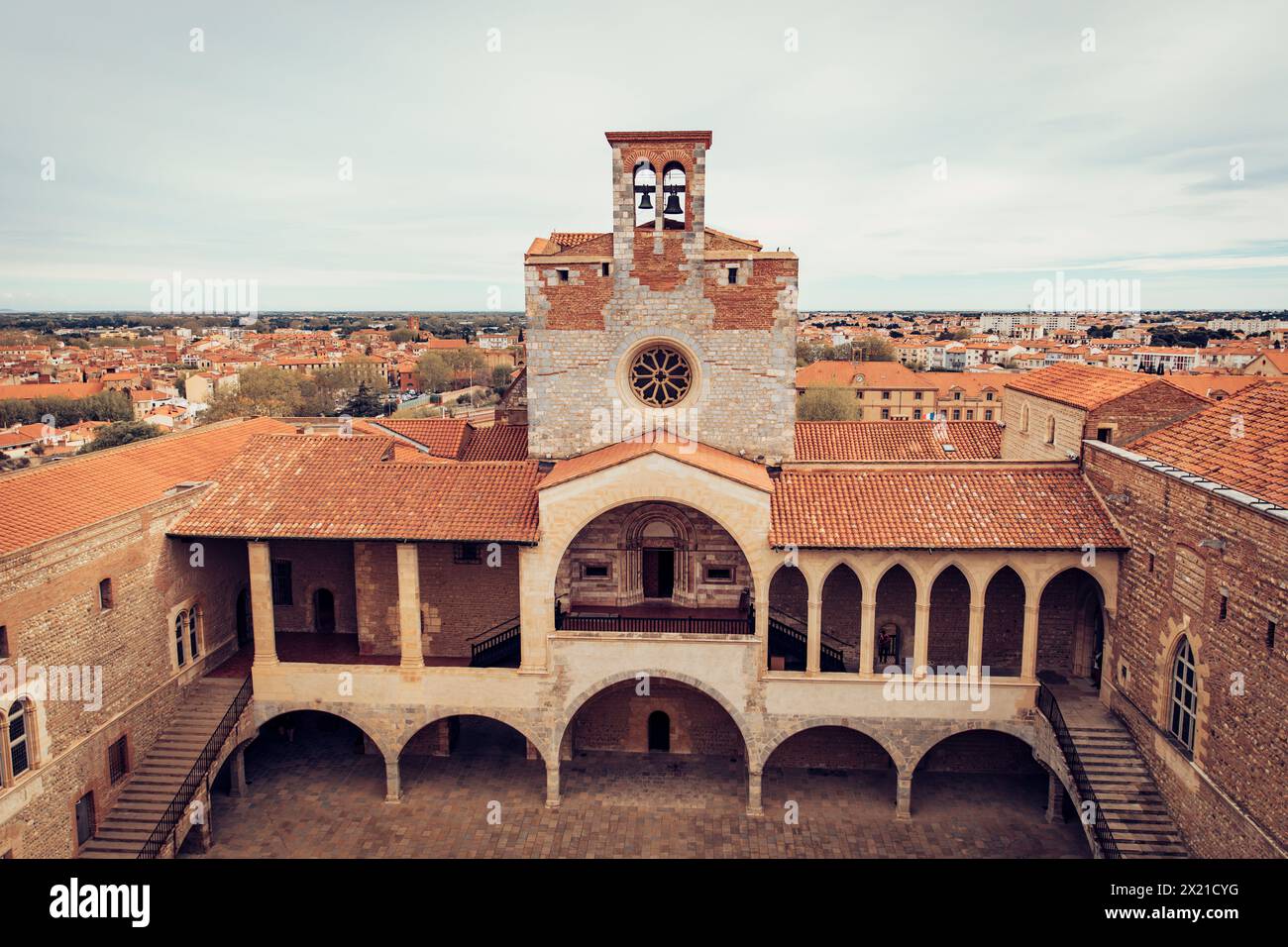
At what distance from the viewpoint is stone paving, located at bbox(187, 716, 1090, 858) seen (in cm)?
2125

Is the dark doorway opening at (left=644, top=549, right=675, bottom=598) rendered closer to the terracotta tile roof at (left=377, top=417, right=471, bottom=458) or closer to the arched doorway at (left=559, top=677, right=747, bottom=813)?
the arched doorway at (left=559, top=677, right=747, bottom=813)

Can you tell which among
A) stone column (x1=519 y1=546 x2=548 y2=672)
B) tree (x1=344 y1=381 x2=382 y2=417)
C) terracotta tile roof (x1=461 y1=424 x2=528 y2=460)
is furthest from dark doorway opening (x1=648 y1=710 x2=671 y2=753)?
tree (x1=344 y1=381 x2=382 y2=417)

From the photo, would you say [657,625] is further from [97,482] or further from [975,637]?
[97,482]

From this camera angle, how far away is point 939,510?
22125mm

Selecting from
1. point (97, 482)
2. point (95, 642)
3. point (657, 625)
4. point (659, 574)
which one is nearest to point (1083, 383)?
point (659, 574)

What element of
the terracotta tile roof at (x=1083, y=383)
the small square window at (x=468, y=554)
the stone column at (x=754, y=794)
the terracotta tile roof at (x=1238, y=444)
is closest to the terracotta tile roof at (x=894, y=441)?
the terracotta tile roof at (x=1083, y=383)

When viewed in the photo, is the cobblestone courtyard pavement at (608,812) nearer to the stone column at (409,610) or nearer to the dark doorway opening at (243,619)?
the dark doorway opening at (243,619)

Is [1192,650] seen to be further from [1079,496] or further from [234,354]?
[234,354]

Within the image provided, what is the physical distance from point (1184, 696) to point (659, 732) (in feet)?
44.1

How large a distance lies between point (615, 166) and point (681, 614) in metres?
12.5

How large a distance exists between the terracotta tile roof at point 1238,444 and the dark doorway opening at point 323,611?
22814 millimetres

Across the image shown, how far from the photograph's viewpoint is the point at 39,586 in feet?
58.5
